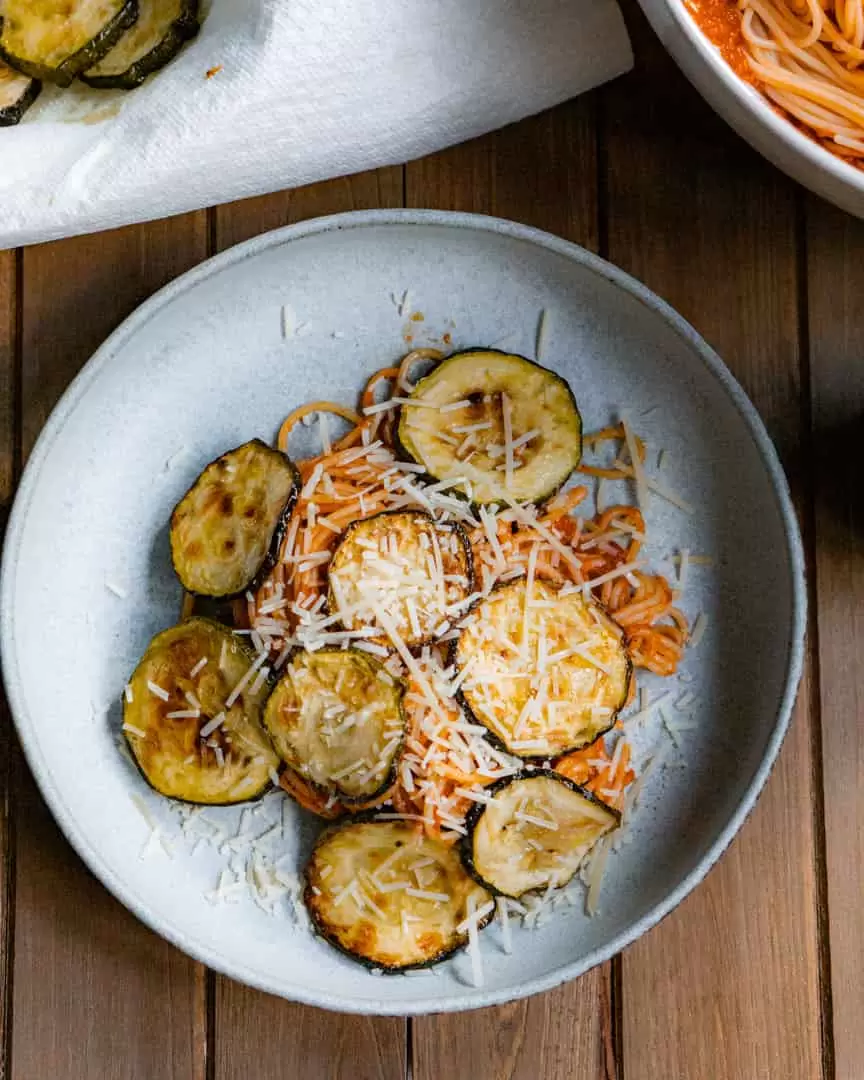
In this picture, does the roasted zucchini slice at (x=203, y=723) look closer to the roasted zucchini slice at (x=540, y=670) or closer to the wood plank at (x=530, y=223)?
the roasted zucchini slice at (x=540, y=670)

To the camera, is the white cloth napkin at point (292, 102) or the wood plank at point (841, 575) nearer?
the white cloth napkin at point (292, 102)

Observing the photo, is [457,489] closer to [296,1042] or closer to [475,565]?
[475,565]

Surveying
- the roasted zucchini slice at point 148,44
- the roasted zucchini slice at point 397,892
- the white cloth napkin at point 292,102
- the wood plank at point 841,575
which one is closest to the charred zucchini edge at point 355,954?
the roasted zucchini slice at point 397,892

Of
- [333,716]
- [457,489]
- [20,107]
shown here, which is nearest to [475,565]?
[457,489]

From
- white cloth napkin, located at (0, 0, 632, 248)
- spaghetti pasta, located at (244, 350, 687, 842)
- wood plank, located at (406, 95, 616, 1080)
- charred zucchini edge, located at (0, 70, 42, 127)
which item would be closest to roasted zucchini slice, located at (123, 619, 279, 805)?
spaghetti pasta, located at (244, 350, 687, 842)

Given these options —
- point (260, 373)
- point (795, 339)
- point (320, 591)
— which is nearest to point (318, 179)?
point (260, 373)

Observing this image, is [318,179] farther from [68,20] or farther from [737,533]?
[737,533]
